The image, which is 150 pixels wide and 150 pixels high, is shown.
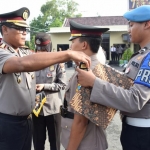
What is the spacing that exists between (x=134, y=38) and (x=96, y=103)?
1.95 feet

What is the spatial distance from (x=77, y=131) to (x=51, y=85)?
Result: 54.9 inches

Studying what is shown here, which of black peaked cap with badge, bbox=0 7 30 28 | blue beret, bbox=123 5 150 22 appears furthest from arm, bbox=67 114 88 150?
black peaked cap with badge, bbox=0 7 30 28

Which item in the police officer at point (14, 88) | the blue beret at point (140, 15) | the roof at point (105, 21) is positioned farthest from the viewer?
the roof at point (105, 21)

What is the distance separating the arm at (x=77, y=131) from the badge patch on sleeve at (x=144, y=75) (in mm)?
472

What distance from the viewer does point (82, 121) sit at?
167 cm

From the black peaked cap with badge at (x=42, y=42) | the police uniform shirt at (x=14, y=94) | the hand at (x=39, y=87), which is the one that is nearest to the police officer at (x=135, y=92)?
the police uniform shirt at (x=14, y=94)

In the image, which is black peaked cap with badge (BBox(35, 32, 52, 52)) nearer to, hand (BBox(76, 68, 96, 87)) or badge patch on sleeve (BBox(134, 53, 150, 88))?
hand (BBox(76, 68, 96, 87))

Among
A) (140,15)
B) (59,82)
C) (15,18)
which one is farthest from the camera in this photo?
(59,82)

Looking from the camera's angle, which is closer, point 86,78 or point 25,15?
point 86,78

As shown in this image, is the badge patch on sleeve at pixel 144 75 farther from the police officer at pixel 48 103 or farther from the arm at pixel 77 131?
the police officer at pixel 48 103

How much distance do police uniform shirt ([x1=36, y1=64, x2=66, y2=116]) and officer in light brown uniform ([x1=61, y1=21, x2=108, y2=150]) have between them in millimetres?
1066

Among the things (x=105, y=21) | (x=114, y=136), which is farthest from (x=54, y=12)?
(x=114, y=136)

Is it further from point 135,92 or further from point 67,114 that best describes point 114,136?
point 135,92

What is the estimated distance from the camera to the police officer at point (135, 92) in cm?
147
